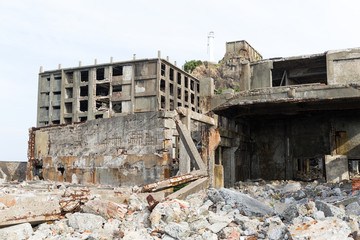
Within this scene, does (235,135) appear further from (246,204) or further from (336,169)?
A: (246,204)

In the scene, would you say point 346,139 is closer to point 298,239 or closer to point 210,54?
point 298,239

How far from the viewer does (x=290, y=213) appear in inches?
208

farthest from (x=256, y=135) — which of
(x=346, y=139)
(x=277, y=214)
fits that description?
(x=277, y=214)

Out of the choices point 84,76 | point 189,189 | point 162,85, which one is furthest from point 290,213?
point 84,76

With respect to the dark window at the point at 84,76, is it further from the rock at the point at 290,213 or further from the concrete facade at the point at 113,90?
the rock at the point at 290,213

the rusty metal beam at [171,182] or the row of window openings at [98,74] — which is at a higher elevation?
the row of window openings at [98,74]

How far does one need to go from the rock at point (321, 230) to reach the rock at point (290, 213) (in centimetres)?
44

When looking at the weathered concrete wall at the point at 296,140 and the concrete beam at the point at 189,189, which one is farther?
the weathered concrete wall at the point at 296,140

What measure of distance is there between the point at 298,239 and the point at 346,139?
39.5 ft

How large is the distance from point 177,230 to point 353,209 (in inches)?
114

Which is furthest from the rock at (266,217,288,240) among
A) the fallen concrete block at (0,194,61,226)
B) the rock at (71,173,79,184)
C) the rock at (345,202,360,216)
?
the rock at (71,173,79,184)

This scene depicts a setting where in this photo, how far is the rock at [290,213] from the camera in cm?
520

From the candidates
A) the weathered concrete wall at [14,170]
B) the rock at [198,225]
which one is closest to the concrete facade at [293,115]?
the rock at [198,225]

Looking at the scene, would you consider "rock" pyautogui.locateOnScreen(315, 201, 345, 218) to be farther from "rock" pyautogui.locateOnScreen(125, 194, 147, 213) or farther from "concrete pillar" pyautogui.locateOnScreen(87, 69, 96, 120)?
"concrete pillar" pyautogui.locateOnScreen(87, 69, 96, 120)
